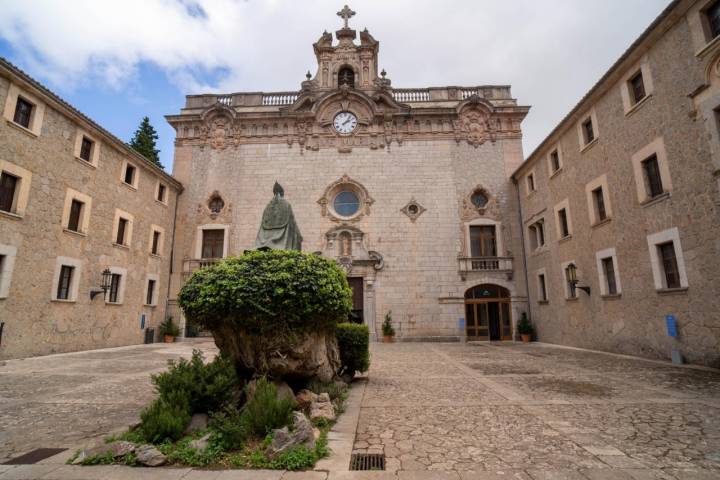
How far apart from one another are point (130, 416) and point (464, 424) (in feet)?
15.5

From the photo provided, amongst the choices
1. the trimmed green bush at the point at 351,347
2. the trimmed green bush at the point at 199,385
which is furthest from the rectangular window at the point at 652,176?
the trimmed green bush at the point at 199,385

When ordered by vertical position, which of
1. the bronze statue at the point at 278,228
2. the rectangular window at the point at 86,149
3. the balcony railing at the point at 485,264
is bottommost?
the bronze statue at the point at 278,228

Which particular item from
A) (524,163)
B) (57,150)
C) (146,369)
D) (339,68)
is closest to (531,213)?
(524,163)

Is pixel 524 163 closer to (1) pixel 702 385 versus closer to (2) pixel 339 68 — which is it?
(2) pixel 339 68

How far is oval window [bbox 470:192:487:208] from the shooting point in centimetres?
2025

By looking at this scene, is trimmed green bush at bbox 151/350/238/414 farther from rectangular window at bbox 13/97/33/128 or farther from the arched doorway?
the arched doorway

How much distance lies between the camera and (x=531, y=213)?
18500 millimetres

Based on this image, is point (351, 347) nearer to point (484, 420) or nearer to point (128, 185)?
point (484, 420)

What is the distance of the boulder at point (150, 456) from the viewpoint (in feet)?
11.9

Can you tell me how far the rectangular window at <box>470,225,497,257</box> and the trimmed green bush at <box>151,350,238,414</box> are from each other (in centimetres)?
1651

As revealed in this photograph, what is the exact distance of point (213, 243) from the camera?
20.5m

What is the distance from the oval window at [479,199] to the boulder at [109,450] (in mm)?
18868

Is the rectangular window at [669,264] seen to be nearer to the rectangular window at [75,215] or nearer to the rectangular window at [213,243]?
the rectangular window at [213,243]

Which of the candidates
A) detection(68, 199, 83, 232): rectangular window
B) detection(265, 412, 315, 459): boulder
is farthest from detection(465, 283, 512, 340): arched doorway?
detection(68, 199, 83, 232): rectangular window
